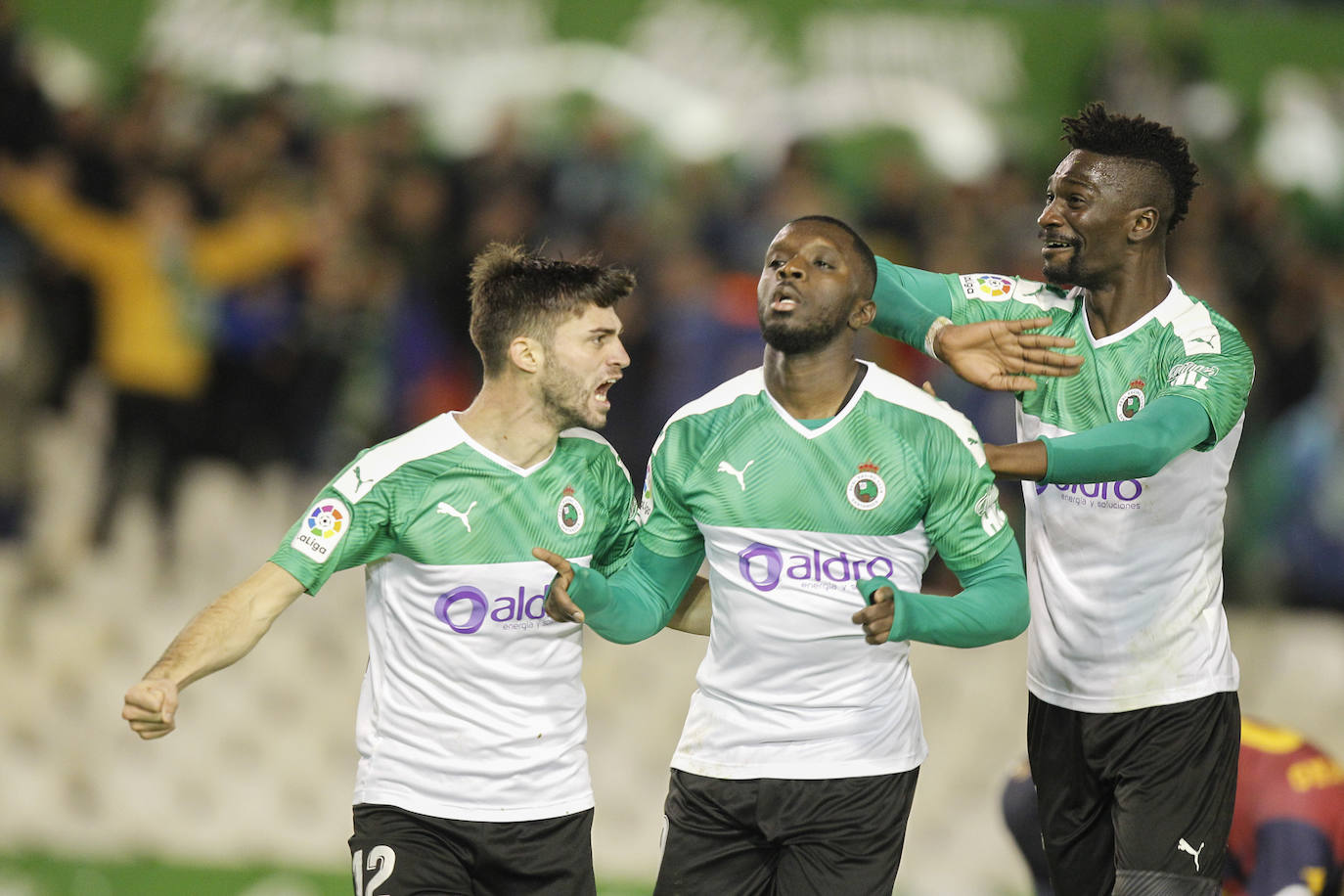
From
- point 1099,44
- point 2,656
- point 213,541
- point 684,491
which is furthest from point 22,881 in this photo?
point 1099,44

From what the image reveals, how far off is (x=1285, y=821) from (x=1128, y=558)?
1.28 meters

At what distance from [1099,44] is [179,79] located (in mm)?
4216

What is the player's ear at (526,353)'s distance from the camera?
3.41 meters

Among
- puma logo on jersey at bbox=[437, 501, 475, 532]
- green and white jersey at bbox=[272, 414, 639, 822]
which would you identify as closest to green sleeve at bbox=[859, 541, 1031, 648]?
green and white jersey at bbox=[272, 414, 639, 822]

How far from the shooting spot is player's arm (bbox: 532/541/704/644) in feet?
10.0

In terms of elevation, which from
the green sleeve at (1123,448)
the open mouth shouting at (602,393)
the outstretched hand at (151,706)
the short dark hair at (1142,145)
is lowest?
the outstretched hand at (151,706)

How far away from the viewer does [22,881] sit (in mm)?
6012

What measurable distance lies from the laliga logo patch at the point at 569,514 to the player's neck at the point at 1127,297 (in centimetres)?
122

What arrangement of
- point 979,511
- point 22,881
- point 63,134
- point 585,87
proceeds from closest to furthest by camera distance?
1. point 979,511
2. point 22,881
3. point 63,134
4. point 585,87

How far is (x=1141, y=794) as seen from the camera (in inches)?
130

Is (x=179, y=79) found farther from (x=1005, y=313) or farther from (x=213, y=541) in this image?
(x=1005, y=313)

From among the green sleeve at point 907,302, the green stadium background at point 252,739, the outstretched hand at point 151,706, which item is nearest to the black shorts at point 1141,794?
the green sleeve at point 907,302

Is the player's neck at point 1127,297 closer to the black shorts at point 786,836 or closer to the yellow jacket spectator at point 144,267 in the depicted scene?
the black shorts at point 786,836

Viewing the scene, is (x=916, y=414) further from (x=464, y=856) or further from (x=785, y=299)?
(x=464, y=856)
